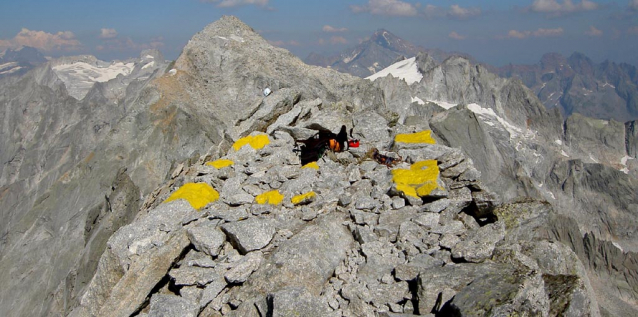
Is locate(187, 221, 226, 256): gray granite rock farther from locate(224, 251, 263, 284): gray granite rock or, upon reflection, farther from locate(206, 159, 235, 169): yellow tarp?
locate(206, 159, 235, 169): yellow tarp

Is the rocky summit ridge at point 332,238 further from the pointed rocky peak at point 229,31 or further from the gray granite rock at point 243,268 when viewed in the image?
the pointed rocky peak at point 229,31

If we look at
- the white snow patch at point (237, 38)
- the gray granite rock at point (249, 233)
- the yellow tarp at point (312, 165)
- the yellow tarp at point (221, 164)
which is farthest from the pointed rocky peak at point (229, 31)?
the gray granite rock at point (249, 233)

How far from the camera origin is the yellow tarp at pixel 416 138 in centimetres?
1780

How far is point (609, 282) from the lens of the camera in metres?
117

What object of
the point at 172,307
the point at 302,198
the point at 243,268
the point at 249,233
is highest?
the point at 249,233

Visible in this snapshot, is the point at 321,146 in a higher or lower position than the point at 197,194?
higher

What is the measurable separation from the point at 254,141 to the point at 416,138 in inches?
290

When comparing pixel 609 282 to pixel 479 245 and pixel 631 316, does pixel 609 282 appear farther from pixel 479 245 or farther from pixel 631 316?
pixel 479 245

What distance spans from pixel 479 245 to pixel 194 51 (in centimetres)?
5208

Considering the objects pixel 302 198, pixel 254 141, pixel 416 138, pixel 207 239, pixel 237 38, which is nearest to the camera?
pixel 207 239

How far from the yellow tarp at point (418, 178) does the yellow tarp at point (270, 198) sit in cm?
403

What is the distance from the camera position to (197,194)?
1438 cm

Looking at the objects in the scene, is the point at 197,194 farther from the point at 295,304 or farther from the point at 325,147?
the point at 295,304

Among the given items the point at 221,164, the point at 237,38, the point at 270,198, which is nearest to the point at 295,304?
the point at 270,198
